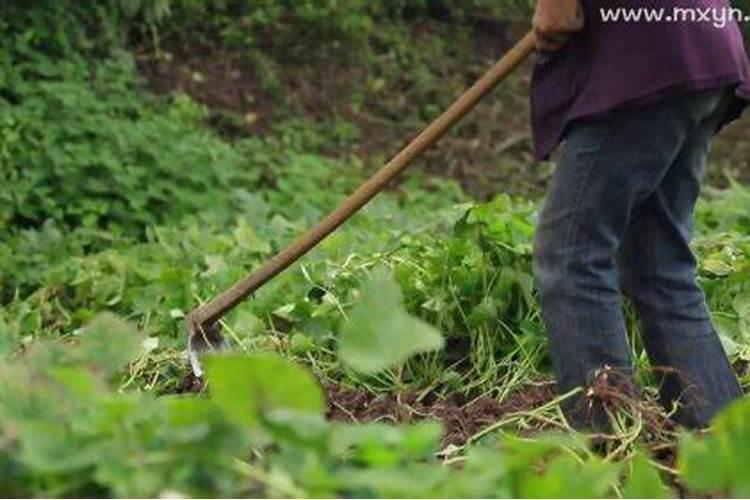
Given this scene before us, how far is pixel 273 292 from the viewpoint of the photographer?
4.53 metres

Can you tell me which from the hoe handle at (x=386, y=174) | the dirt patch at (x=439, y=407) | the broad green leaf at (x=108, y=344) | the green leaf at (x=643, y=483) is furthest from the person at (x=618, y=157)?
the broad green leaf at (x=108, y=344)

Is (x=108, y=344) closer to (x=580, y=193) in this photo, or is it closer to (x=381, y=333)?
(x=381, y=333)

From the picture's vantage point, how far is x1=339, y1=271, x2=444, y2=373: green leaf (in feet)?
5.63

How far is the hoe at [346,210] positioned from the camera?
345 centimetres

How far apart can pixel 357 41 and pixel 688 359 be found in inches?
262

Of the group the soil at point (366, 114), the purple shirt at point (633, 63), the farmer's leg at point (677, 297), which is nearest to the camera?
the purple shirt at point (633, 63)

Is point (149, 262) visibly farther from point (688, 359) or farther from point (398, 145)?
point (398, 145)

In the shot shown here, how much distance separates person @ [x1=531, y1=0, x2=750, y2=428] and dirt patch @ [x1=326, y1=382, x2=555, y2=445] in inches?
12.4

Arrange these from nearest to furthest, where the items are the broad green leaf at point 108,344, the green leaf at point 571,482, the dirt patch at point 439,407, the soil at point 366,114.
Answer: the green leaf at point 571,482 < the broad green leaf at point 108,344 < the dirt patch at point 439,407 < the soil at point 366,114

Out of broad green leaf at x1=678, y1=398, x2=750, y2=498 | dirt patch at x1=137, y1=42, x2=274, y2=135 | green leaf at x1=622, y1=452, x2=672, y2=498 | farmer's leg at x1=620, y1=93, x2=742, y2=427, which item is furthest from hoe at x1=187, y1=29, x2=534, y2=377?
dirt patch at x1=137, y1=42, x2=274, y2=135

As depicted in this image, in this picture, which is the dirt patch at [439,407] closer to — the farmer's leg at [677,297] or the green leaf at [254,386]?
the farmer's leg at [677,297]

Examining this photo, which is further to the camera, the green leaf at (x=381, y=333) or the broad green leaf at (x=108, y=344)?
the broad green leaf at (x=108, y=344)
